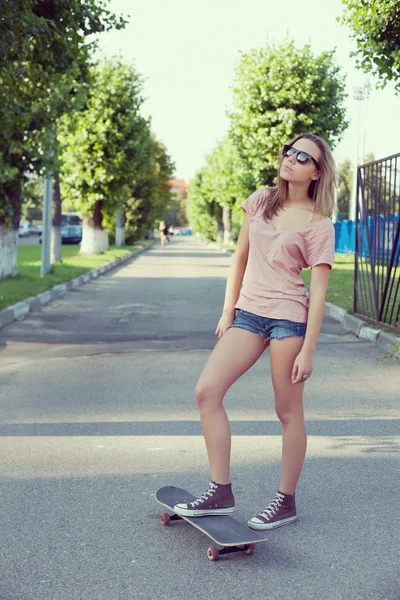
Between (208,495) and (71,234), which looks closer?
(208,495)

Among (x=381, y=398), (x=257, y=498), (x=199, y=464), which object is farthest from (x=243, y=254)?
(x=381, y=398)

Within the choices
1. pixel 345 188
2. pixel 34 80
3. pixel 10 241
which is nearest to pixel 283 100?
pixel 10 241

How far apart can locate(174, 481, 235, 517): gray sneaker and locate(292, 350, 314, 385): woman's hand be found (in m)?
0.61

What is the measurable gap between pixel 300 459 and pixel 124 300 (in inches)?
547

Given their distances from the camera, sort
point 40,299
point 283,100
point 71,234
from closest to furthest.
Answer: point 40,299, point 283,100, point 71,234

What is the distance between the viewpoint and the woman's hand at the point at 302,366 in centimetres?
402

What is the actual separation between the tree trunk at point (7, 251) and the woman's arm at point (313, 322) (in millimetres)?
16838

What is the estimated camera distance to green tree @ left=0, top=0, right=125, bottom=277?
12.2m

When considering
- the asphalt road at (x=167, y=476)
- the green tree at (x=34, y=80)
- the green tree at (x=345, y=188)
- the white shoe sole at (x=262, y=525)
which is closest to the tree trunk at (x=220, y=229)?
the green tree at (x=345, y=188)

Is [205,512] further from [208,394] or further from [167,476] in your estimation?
[167,476]

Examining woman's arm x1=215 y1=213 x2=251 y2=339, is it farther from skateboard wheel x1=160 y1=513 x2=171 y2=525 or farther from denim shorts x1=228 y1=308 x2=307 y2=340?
skateboard wheel x1=160 y1=513 x2=171 y2=525

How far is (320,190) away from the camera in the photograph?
4152 millimetres

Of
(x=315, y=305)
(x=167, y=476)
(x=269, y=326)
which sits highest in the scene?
(x=315, y=305)

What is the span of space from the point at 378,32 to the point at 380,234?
2.86m
